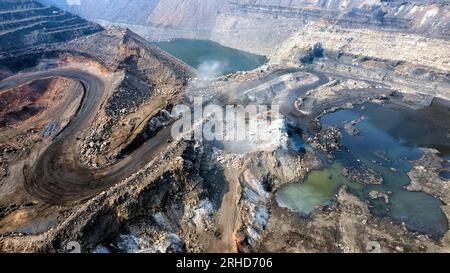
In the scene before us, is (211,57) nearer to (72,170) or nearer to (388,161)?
(388,161)

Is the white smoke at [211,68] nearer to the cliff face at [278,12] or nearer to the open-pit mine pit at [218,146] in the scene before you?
the open-pit mine pit at [218,146]

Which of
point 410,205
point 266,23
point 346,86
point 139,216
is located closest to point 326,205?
point 410,205

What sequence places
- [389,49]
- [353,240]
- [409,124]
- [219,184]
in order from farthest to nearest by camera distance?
[389,49], [409,124], [219,184], [353,240]

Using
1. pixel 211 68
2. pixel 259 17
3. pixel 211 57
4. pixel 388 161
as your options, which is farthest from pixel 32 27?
pixel 388 161

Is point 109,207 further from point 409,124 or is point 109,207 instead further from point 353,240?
point 409,124

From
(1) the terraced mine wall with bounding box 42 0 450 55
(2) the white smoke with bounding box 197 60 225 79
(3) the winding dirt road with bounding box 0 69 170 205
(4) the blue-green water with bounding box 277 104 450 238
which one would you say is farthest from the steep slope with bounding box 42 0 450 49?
(3) the winding dirt road with bounding box 0 69 170 205

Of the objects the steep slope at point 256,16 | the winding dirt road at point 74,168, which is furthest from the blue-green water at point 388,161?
the steep slope at point 256,16
